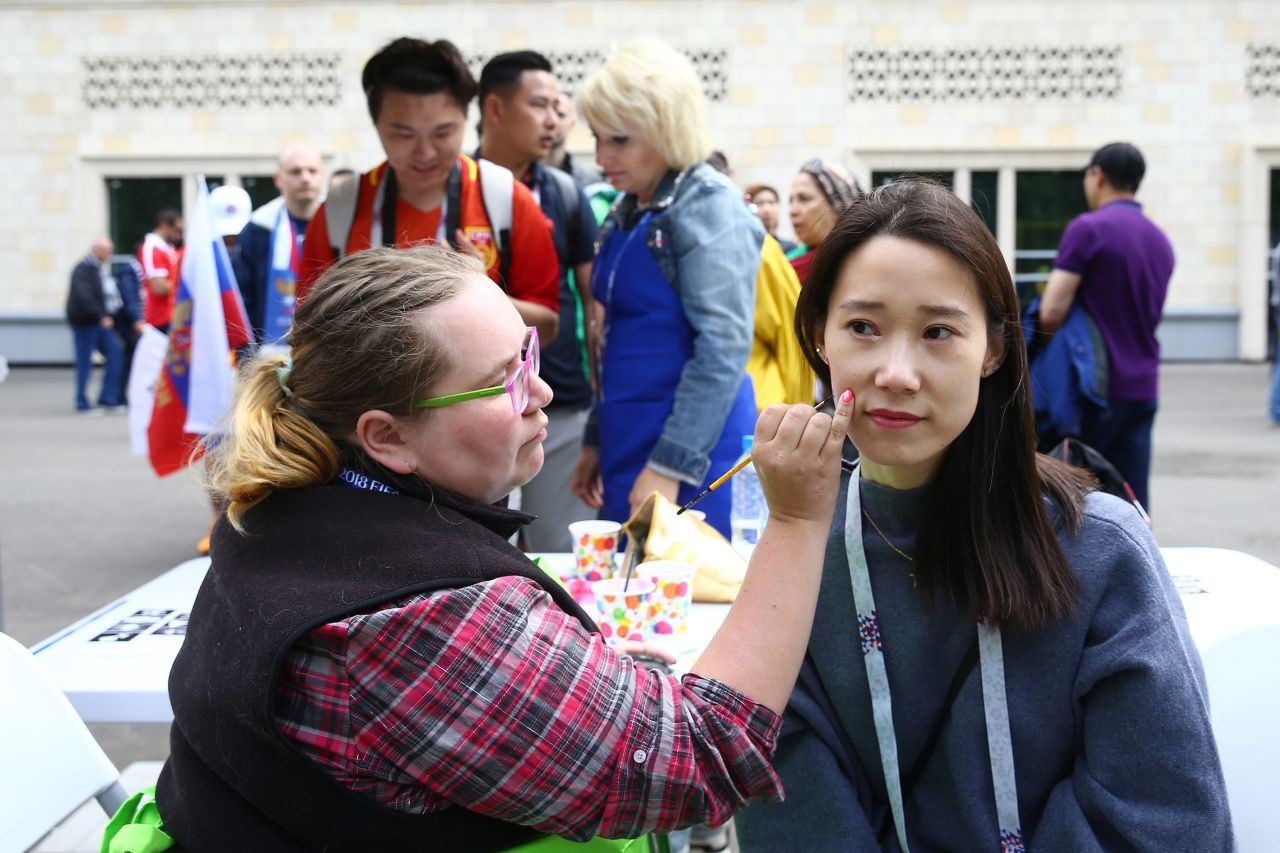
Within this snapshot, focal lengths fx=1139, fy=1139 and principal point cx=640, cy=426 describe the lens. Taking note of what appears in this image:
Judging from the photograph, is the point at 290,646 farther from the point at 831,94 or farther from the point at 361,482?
the point at 831,94

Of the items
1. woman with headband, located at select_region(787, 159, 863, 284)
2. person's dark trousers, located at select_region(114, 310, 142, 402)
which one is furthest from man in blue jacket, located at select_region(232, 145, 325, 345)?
person's dark trousers, located at select_region(114, 310, 142, 402)

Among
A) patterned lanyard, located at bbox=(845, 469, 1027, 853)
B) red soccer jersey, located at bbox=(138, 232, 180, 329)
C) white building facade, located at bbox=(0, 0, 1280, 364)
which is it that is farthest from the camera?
white building facade, located at bbox=(0, 0, 1280, 364)

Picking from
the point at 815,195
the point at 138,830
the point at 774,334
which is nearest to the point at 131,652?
the point at 138,830

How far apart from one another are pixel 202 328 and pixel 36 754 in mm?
3069

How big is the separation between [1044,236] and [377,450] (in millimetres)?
16433

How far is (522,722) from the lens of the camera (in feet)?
3.87

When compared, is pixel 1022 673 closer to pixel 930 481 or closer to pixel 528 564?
pixel 930 481

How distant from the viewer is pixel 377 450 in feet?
4.47

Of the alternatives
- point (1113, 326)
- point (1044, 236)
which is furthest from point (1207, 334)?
point (1113, 326)

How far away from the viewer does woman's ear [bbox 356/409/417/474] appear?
1354mm

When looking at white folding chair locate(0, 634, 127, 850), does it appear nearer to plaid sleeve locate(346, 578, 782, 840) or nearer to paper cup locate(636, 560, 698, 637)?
plaid sleeve locate(346, 578, 782, 840)

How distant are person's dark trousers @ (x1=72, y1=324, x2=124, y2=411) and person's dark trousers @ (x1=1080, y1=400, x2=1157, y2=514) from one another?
10.6m

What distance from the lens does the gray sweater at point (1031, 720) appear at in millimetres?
1313

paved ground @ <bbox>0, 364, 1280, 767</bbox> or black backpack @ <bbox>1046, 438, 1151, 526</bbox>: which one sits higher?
black backpack @ <bbox>1046, 438, 1151, 526</bbox>
